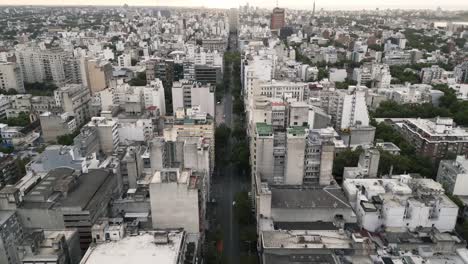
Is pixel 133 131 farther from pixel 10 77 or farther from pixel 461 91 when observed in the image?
pixel 461 91

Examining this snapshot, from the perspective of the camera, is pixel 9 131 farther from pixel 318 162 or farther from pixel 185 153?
pixel 318 162

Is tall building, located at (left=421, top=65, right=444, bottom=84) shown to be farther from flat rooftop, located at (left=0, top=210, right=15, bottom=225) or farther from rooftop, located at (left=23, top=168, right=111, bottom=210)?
flat rooftop, located at (left=0, top=210, right=15, bottom=225)

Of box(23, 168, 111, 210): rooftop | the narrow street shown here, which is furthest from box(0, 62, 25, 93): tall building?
box(23, 168, 111, 210): rooftop

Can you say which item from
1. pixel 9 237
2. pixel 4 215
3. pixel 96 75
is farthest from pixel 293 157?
pixel 96 75

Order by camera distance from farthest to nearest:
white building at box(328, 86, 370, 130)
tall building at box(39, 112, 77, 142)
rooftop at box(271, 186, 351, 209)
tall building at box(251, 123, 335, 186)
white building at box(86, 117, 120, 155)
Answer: white building at box(328, 86, 370, 130), tall building at box(39, 112, 77, 142), white building at box(86, 117, 120, 155), tall building at box(251, 123, 335, 186), rooftop at box(271, 186, 351, 209)

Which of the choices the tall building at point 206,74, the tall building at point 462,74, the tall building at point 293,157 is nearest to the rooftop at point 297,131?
the tall building at point 293,157

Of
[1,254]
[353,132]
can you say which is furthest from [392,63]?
[1,254]

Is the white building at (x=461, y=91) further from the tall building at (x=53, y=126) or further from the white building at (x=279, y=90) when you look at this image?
the tall building at (x=53, y=126)
